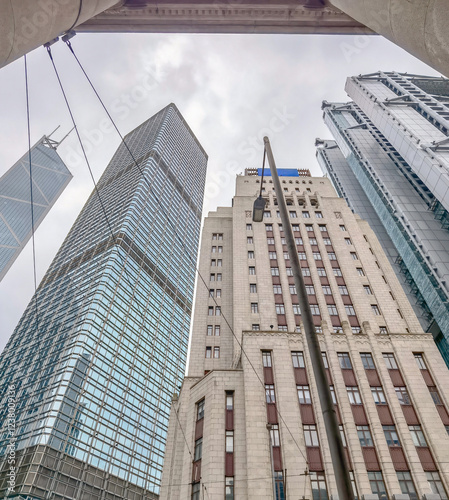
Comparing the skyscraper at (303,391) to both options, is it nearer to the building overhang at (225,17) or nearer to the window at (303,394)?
the window at (303,394)

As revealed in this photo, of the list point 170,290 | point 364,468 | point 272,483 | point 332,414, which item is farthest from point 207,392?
point 170,290

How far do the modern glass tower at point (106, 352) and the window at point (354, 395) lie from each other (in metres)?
28.9

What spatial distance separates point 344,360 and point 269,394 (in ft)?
30.0

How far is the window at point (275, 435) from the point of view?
92.8 ft

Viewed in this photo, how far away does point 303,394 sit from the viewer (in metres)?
31.7

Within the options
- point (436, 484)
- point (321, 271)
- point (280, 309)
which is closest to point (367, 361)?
point (436, 484)

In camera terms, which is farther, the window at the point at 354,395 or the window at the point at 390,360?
the window at the point at 390,360

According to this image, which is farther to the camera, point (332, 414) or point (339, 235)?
point (339, 235)

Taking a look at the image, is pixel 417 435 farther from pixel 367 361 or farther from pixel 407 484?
pixel 367 361

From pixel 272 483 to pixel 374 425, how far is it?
34.7 ft

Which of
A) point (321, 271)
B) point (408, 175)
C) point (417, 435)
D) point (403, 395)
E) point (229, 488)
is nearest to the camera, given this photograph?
point (229, 488)

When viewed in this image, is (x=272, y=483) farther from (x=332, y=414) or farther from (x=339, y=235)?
(x=339, y=235)

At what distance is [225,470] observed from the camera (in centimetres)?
2684

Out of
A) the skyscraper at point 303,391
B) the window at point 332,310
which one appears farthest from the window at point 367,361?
the window at point 332,310
